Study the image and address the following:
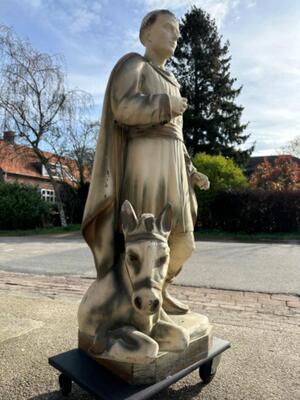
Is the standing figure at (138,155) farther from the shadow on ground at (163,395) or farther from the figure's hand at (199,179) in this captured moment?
the shadow on ground at (163,395)

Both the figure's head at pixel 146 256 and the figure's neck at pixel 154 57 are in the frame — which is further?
the figure's neck at pixel 154 57

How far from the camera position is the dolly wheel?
249 centimetres

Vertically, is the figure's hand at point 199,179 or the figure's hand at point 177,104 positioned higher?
the figure's hand at point 177,104

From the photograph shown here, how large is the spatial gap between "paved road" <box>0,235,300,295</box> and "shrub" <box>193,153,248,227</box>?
510 centimetres

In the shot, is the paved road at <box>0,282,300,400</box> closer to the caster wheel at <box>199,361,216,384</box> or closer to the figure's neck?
the caster wheel at <box>199,361,216,384</box>

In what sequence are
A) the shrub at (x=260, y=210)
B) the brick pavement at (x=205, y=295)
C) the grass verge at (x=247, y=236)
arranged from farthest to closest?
the shrub at (x=260, y=210) < the grass verge at (x=247, y=236) < the brick pavement at (x=205, y=295)

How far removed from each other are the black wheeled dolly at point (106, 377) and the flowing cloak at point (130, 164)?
588 millimetres

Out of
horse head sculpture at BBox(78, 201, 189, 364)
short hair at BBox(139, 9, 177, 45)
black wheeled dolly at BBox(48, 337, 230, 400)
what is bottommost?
black wheeled dolly at BBox(48, 337, 230, 400)

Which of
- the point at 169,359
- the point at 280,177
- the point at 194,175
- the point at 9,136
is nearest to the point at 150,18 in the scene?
the point at 194,175

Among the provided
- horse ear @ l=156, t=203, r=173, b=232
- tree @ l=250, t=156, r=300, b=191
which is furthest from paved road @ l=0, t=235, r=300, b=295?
tree @ l=250, t=156, r=300, b=191

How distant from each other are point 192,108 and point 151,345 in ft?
75.6

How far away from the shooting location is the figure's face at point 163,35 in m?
2.31

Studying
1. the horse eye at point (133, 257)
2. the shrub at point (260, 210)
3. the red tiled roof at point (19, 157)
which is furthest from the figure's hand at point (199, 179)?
the red tiled roof at point (19, 157)

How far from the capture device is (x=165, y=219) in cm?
200
